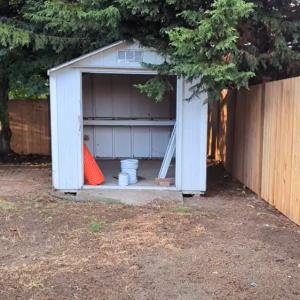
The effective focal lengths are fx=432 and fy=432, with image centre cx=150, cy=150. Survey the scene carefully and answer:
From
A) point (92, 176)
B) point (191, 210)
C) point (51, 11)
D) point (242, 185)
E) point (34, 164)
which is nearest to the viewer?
point (191, 210)

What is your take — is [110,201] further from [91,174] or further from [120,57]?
[120,57]

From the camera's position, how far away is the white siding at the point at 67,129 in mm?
6930

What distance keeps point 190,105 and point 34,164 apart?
5191 mm

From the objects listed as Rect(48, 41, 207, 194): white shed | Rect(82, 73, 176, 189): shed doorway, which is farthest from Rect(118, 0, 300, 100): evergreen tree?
Rect(82, 73, 176, 189): shed doorway

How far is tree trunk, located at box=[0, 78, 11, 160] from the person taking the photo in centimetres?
1042

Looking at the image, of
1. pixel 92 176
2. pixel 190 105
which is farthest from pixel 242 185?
pixel 92 176

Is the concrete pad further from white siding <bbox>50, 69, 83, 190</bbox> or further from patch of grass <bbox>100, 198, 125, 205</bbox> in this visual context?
white siding <bbox>50, 69, 83, 190</bbox>

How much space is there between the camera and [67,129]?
7.04 metres

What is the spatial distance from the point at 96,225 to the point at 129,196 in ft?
5.07

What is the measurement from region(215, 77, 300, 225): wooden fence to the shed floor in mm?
1440

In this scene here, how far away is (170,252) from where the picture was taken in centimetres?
443

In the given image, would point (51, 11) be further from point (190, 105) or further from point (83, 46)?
point (190, 105)

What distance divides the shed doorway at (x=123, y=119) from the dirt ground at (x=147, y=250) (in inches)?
164

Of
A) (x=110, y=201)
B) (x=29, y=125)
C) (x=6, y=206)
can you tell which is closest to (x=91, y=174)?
(x=110, y=201)
